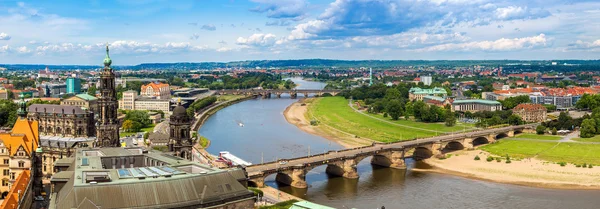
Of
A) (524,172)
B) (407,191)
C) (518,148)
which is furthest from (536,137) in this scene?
(407,191)

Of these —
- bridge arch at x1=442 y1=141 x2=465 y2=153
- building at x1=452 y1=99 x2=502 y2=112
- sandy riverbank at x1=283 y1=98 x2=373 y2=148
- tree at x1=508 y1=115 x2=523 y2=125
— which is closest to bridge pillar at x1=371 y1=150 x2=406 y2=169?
bridge arch at x1=442 y1=141 x2=465 y2=153

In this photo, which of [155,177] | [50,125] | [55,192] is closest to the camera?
[155,177]

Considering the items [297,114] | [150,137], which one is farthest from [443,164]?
[297,114]

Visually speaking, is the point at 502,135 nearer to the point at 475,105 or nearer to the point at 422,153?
the point at 422,153

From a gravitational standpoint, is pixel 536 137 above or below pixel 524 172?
above

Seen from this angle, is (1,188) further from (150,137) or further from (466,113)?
(466,113)

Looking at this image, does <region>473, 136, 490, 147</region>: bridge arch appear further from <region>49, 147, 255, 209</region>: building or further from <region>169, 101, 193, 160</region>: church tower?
<region>49, 147, 255, 209</region>: building
